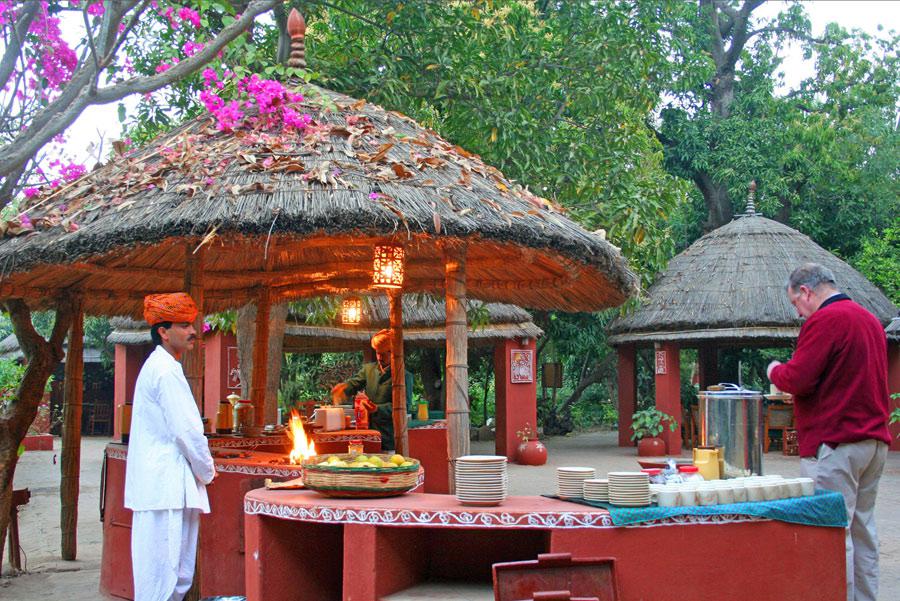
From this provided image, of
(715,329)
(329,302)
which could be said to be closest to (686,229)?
(715,329)

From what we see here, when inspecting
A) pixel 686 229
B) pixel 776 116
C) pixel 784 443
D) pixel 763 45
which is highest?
pixel 763 45

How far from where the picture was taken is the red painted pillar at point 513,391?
15.8 m

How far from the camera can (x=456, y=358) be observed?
6211mm

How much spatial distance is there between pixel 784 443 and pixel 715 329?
2.37 meters

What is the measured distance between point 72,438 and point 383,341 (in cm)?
268

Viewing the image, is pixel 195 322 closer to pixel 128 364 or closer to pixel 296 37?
pixel 296 37

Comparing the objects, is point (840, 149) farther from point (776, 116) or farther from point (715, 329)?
point (715, 329)

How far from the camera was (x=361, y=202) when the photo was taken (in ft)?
18.0

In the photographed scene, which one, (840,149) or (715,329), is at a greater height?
(840,149)

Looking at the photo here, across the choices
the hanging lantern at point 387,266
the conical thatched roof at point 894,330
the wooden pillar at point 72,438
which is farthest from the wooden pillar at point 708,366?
the wooden pillar at point 72,438

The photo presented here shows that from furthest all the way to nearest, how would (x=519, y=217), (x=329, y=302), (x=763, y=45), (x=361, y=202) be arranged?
(x=763, y=45)
(x=329, y=302)
(x=519, y=217)
(x=361, y=202)

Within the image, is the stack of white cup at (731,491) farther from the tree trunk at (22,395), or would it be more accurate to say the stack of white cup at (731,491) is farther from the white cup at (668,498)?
the tree trunk at (22,395)

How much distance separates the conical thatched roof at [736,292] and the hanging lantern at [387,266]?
951 centimetres

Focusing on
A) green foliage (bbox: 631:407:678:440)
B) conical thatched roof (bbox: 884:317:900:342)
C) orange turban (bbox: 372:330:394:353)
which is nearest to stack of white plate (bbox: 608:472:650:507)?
orange turban (bbox: 372:330:394:353)
